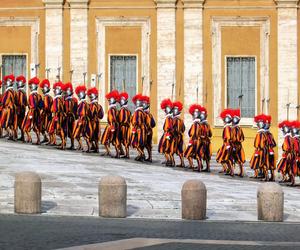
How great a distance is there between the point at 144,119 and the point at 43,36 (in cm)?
1345

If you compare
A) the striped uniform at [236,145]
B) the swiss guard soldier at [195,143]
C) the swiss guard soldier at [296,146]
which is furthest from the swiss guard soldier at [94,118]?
the swiss guard soldier at [296,146]

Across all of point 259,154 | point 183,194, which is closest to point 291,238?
point 183,194

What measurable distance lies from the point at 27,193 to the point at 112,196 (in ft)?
5.37

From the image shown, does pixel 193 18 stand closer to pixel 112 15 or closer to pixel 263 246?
pixel 112 15

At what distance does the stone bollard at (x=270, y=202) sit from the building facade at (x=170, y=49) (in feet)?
68.6

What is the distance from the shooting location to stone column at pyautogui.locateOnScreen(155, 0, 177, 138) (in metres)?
45.6

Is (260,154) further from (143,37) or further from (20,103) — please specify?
(143,37)

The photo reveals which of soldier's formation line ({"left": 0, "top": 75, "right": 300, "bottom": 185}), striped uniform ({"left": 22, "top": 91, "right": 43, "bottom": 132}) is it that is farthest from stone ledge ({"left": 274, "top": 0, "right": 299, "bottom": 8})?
striped uniform ({"left": 22, "top": 91, "right": 43, "bottom": 132})

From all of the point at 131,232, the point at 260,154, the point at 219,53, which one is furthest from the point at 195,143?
the point at 131,232

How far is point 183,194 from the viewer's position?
75.3 ft

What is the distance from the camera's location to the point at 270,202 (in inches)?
917

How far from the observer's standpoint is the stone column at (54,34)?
1820 inches

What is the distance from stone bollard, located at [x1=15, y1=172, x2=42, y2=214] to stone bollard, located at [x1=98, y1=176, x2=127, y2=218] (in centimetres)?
124

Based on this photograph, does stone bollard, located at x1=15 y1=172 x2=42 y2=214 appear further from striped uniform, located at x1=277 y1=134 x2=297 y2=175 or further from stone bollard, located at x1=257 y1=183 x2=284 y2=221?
striped uniform, located at x1=277 y1=134 x2=297 y2=175
